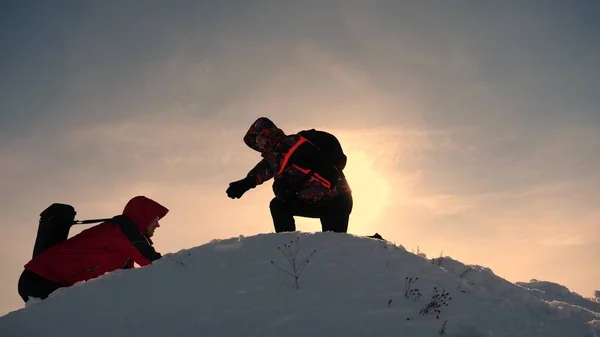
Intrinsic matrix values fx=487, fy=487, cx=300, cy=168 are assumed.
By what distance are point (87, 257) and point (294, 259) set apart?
3769 millimetres

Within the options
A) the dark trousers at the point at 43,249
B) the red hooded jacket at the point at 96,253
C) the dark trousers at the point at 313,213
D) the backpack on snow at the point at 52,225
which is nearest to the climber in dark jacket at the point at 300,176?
the dark trousers at the point at 313,213

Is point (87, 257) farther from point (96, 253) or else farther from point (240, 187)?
point (240, 187)

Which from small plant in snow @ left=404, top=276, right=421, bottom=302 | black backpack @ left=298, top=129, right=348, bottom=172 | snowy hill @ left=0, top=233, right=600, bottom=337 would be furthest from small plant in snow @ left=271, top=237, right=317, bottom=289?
black backpack @ left=298, top=129, right=348, bottom=172

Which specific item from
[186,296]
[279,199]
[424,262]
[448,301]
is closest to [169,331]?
[186,296]

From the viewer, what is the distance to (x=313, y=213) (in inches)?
362

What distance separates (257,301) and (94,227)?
4258 mm

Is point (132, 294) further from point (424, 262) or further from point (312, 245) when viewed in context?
point (424, 262)

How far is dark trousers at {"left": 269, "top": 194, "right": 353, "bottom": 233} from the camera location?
9.02 metres

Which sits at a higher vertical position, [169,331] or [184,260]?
[184,260]

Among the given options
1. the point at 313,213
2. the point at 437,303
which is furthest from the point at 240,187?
the point at 437,303

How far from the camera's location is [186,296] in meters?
5.39

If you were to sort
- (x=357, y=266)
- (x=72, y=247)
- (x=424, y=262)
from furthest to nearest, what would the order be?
(x=72, y=247)
(x=424, y=262)
(x=357, y=266)

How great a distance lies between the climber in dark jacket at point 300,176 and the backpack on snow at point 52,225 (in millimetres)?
2729

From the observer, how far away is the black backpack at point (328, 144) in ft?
29.3
